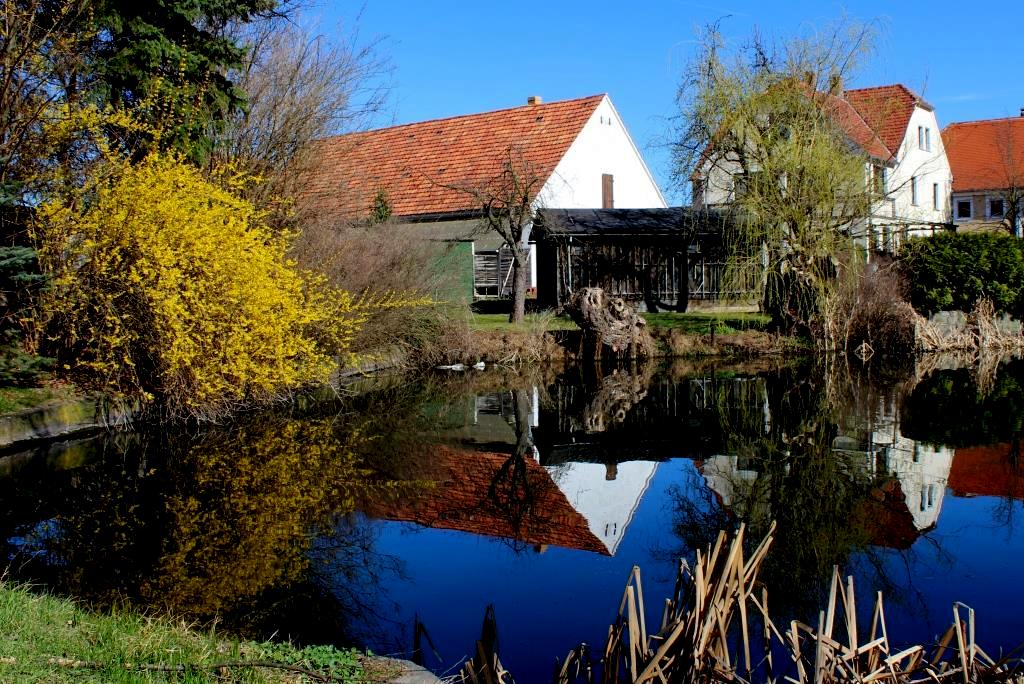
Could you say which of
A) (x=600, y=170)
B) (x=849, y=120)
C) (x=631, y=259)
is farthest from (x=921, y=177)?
(x=849, y=120)

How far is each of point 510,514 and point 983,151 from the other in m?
56.5

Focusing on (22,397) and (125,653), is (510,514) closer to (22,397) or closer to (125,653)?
(125,653)

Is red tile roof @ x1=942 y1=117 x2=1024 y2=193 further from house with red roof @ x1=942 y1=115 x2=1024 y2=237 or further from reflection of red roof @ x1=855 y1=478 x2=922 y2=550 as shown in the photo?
reflection of red roof @ x1=855 y1=478 x2=922 y2=550

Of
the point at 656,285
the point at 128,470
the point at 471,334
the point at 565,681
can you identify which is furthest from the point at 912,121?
the point at 565,681

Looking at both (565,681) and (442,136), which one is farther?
(442,136)

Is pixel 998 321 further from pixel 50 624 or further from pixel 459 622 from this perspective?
pixel 50 624

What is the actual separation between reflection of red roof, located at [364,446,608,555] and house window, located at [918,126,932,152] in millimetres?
39467

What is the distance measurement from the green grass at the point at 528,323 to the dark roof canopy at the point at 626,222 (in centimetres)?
342

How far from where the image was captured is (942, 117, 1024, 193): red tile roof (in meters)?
56.2

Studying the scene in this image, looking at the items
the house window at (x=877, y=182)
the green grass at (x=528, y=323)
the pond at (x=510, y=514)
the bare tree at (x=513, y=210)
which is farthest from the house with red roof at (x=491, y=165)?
the pond at (x=510, y=514)

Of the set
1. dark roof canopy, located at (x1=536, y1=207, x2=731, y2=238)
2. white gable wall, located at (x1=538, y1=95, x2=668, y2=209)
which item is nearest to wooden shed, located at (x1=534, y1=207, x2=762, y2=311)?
dark roof canopy, located at (x1=536, y1=207, x2=731, y2=238)

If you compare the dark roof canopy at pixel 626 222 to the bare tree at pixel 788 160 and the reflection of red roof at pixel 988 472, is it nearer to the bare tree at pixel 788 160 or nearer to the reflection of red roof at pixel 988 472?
the bare tree at pixel 788 160

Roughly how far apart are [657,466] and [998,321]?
713 inches

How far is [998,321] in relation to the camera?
27.1m
